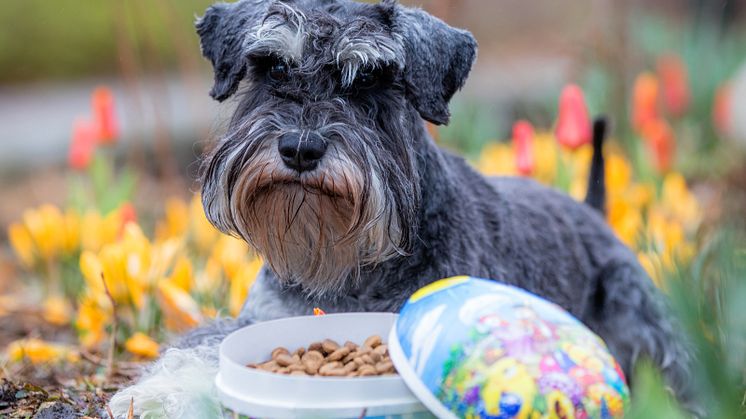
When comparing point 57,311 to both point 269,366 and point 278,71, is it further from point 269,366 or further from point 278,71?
point 269,366

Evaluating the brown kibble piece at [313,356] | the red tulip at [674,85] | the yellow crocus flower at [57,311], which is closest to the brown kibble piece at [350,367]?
the brown kibble piece at [313,356]

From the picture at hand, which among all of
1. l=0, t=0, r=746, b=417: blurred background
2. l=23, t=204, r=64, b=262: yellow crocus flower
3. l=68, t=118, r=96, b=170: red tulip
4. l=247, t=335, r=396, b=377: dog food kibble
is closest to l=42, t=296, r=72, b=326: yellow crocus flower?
l=0, t=0, r=746, b=417: blurred background

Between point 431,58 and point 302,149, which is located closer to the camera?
point 302,149

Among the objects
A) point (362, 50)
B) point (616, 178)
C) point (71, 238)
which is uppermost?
point (362, 50)

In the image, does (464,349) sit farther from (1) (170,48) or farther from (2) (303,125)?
(1) (170,48)

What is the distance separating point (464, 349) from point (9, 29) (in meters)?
10.7

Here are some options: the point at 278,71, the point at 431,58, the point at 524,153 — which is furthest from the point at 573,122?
the point at 278,71

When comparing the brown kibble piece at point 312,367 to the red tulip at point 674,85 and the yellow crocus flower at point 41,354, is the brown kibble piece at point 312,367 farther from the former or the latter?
the red tulip at point 674,85

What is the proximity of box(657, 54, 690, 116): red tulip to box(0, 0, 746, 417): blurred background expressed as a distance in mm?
20

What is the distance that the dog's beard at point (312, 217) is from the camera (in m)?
2.97

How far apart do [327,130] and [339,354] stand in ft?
2.34

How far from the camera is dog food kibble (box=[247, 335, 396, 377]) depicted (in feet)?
8.71

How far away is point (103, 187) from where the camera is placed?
5805 mm

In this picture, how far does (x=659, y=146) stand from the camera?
648cm
